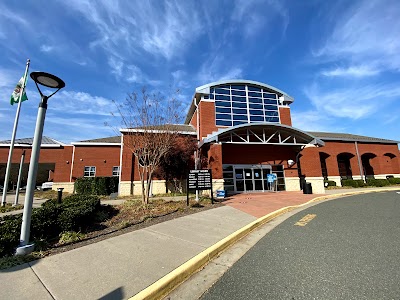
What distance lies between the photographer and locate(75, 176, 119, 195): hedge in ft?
68.2

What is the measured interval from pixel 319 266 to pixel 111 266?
158 inches

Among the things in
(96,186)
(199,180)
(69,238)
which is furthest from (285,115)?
(69,238)

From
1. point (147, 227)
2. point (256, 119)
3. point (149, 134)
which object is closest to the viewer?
point (147, 227)

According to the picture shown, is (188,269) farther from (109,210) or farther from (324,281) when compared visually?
(109,210)

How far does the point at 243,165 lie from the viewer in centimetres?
2100

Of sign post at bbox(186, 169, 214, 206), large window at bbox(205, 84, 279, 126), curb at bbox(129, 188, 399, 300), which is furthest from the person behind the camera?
large window at bbox(205, 84, 279, 126)

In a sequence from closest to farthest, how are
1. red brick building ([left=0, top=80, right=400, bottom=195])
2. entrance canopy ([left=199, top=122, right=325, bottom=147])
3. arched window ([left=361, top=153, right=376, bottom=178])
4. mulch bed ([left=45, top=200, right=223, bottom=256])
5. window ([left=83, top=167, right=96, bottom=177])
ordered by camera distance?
mulch bed ([left=45, top=200, right=223, bottom=256]) → entrance canopy ([left=199, top=122, right=325, bottom=147]) → red brick building ([left=0, top=80, right=400, bottom=195]) → window ([left=83, top=167, right=96, bottom=177]) → arched window ([left=361, top=153, right=376, bottom=178])

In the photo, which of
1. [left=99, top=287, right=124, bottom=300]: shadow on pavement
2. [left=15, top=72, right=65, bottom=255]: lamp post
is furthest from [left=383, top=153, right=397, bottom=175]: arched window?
[left=15, top=72, right=65, bottom=255]: lamp post

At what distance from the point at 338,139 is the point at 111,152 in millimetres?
29108

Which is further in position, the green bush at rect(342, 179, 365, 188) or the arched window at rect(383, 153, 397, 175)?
the arched window at rect(383, 153, 397, 175)

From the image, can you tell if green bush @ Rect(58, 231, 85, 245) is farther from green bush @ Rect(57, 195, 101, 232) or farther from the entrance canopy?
the entrance canopy

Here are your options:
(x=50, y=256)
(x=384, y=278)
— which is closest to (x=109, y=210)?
(x=50, y=256)

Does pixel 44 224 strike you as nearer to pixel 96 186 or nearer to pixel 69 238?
pixel 69 238

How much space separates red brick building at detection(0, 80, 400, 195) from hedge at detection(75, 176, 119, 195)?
2.20 m
